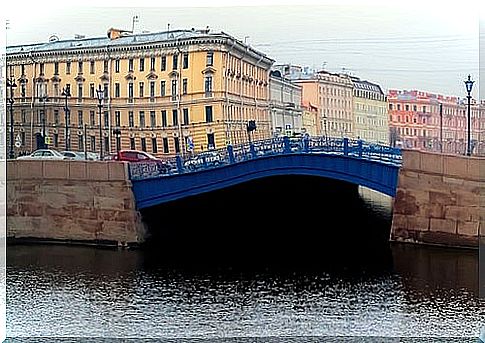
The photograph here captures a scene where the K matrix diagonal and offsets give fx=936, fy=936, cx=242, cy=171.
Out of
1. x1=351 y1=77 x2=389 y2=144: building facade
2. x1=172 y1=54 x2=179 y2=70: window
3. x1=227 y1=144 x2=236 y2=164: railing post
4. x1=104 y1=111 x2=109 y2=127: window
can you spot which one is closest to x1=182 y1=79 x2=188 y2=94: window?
x1=172 y1=54 x2=179 y2=70: window

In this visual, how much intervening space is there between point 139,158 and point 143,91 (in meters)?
0.68

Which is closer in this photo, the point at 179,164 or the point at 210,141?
the point at 210,141

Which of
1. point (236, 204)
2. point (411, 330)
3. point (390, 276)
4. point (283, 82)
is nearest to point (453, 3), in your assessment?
point (283, 82)

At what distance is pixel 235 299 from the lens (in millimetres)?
6871

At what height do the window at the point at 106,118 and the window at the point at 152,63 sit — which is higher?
the window at the point at 152,63

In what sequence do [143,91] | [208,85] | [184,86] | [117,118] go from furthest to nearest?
[117,118] < [143,91] < [184,86] < [208,85]

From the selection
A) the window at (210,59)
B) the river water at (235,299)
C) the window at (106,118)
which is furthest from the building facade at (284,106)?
the window at (106,118)

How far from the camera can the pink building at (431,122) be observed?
300 inches

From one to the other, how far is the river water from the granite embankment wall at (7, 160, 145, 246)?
0.55 ft

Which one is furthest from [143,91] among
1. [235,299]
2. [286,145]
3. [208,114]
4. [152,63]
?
[235,299]

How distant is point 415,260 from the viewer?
26.9 feet

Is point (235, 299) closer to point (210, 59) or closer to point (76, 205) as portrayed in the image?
point (210, 59)

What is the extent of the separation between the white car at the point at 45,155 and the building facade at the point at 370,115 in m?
2.66

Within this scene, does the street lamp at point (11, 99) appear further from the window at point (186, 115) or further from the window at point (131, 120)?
the window at point (186, 115)
